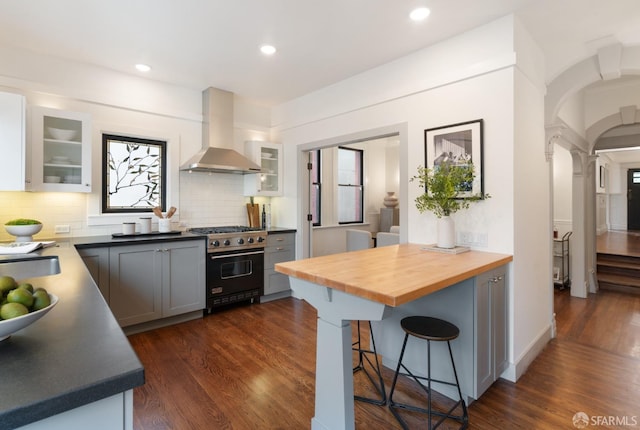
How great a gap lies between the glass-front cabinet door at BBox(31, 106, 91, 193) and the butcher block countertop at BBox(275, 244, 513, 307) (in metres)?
2.53

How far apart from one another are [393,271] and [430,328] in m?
0.46

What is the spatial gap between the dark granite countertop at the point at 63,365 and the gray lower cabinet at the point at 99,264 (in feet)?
6.87

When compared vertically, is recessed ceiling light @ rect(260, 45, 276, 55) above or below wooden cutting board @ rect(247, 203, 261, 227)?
above

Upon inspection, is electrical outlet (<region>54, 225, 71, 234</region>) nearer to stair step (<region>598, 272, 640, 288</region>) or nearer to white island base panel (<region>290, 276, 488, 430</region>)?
white island base panel (<region>290, 276, 488, 430</region>)

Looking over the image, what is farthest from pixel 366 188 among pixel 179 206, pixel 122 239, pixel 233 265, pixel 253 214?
pixel 122 239

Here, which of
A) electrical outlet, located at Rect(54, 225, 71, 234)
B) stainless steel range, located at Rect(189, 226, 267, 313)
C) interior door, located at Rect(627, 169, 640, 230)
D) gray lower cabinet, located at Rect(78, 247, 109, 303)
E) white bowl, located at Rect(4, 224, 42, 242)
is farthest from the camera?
interior door, located at Rect(627, 169, 640, 230)

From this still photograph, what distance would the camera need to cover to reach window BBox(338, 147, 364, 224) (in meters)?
6.52

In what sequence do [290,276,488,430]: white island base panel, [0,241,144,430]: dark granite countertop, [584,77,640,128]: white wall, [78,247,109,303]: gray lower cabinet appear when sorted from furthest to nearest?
1. [584,77,640,128]: white wall
2. [78,247,109,303]: gray lower cabinet
3. [290,276,488,430]: white island base panel
4. [0,241,144,430]: dark granite countertop

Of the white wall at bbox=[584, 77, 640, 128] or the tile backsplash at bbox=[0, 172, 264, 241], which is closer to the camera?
the tile backsplash at bbox=[0, 172, 264, 241]

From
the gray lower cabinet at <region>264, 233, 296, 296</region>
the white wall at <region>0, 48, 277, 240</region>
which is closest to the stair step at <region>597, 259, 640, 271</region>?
the gray lower cabinet at <region>264, 233, 296, 296</region>

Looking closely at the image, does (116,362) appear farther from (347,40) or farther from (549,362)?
(549,362)

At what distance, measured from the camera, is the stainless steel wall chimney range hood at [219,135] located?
3.95 m

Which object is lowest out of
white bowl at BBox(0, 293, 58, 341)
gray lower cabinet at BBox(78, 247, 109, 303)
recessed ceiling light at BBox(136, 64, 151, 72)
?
gray lower cabinet at BBox(78, 247, 109, 303)

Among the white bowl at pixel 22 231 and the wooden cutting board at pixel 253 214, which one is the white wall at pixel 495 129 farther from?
the white bowl at pixel 22 231
